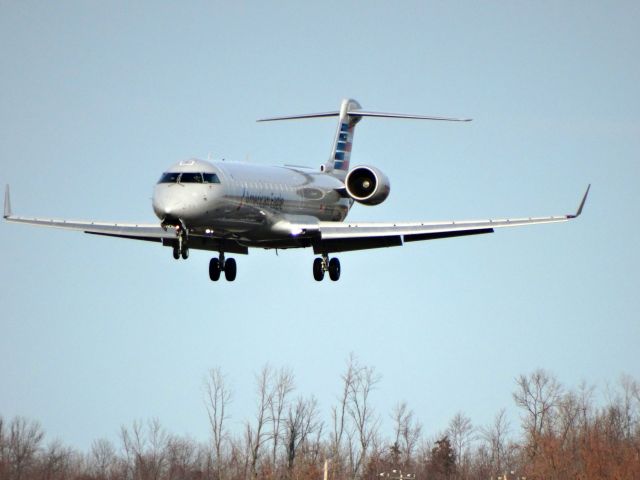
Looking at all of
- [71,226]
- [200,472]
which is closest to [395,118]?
[71,226]

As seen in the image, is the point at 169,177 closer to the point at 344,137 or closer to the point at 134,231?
the point at 134,231

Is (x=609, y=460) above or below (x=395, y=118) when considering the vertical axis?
below

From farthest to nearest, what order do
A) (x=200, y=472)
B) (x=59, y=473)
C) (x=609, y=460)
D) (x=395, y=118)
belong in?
(x=59, y=473) < (x=200, y=472) < (x=609, y=460) < (x=395, y=118)

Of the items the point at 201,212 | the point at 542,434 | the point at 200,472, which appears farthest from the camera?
the point at 200,472

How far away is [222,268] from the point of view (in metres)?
67.1

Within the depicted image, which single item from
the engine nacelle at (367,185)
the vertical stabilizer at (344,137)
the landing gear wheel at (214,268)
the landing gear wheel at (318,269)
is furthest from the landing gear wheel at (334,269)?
the vertical stabilizer at (344,137)

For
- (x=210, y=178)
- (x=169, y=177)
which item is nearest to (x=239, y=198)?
(x=210, y=178)

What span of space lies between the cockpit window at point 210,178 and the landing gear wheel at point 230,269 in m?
6.93

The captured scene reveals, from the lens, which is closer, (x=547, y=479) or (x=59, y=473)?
(x=547, y=479)

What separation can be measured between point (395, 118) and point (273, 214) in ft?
37.4

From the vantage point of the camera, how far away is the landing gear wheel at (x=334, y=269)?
68000mm

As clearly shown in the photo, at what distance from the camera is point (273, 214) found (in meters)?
64.2

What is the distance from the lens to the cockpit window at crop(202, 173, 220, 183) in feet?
199

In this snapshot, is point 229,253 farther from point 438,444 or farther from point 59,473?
point 59,473
